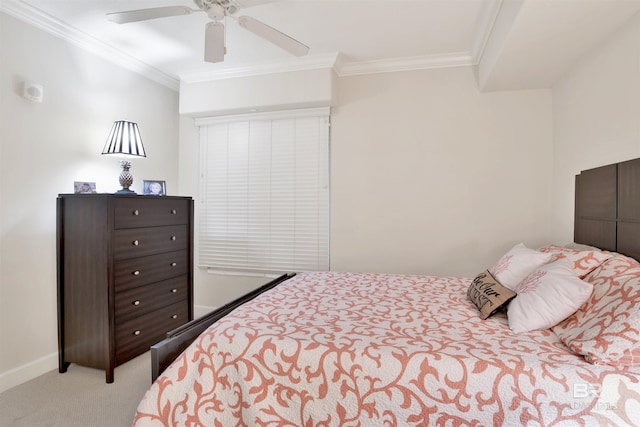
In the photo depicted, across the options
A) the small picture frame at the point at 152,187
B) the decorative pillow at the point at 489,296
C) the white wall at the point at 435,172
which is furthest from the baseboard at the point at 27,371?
the decorative pillow at the point at 489,296

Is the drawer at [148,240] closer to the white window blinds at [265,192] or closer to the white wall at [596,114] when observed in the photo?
the white window blinds at [265,192]

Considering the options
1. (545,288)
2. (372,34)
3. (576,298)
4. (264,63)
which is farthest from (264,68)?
(576,298)

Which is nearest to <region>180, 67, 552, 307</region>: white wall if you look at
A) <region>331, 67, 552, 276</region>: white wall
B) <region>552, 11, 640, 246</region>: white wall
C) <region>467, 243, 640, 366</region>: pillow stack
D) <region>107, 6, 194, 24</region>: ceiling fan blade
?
<region>331, 67, 552, 276</region>: white wall

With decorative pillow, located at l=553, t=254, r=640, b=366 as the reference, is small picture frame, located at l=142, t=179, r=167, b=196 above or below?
above

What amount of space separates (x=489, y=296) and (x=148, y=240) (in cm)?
244

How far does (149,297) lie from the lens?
2549 millimetres

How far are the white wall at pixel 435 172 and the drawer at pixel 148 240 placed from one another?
1451mm

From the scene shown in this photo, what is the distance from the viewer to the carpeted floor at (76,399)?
1832 millimetres

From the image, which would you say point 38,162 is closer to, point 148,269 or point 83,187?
point 83,187

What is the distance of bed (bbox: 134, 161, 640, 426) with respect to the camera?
1.04 metres

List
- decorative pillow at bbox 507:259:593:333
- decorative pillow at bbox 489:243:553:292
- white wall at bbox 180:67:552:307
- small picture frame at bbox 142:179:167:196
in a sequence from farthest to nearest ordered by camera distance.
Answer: small picture frame at bbox 142:179:167:196
white wall at bbox 180:67:552:307
decorative pillow at bbox 489:243:553:292
decorative pillow at bbox 507:259:593:333

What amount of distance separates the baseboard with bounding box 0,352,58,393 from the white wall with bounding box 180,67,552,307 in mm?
2440

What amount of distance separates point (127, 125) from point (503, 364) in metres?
3.01

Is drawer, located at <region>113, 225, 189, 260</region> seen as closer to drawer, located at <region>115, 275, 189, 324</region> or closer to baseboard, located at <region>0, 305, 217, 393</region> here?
drawer, located at <region>115, 275, 189, 324</region>
